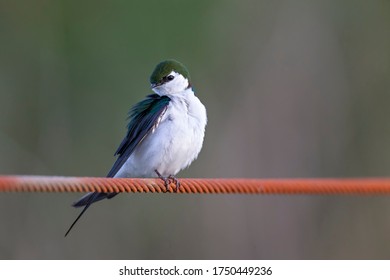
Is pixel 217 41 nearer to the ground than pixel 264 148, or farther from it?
farther from it

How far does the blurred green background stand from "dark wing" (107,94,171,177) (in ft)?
6.34

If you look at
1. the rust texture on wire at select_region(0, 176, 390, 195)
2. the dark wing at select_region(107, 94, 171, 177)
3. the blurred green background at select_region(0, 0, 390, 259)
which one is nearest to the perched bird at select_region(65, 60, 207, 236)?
the dark wing at select_region(107, 94, 171, 177)

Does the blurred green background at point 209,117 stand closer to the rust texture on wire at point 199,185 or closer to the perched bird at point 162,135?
the perched bird at point 162,135

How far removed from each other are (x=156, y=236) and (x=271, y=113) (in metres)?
1.34

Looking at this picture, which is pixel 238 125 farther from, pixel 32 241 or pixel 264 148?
pixel 32 241

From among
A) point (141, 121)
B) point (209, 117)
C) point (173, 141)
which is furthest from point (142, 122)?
point (209, 117)

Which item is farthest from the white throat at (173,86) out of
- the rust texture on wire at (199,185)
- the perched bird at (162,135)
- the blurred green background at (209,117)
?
the blurred green background at (209,117)

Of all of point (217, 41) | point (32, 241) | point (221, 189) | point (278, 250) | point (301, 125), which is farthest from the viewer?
point (217, 41)

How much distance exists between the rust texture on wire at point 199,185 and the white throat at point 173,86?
0.66 meters

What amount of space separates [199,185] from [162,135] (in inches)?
37.7

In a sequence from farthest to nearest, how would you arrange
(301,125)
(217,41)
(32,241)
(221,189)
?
1. (217,41)
2. (301,125)
3. (32,241)
4. (221,189)

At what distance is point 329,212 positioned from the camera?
6141mm

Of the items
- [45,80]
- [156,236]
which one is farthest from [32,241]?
[45,80]

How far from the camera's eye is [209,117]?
19.4 feet
